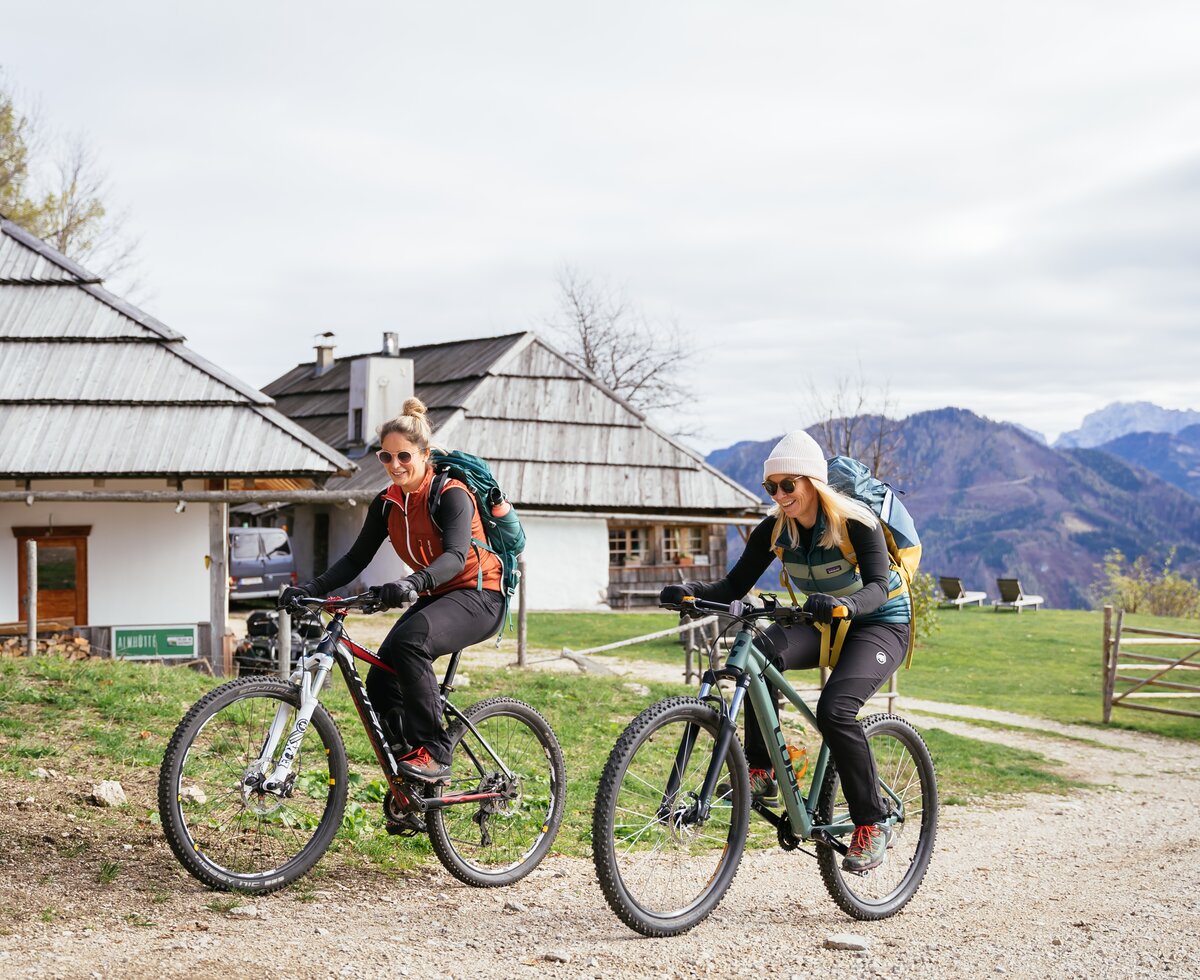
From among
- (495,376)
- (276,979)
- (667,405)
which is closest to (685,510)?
(495,376)

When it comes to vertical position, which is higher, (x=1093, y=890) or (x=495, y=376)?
(x=495, y=376)

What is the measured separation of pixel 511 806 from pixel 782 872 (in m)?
1.57

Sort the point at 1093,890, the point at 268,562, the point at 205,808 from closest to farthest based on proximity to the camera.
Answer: the point at 205,808 → the point at 1093,890 → the point at 268,562

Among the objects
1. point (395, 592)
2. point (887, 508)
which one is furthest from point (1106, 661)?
point (395, 592)

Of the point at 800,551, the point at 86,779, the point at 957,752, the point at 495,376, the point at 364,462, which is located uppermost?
the point at 495,376

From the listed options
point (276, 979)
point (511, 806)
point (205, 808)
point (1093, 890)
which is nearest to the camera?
point (276, 979)

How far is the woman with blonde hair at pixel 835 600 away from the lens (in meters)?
4.92

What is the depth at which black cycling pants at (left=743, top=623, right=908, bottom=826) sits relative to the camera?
490 centimetres

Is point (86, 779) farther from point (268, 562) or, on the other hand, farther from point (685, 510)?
point (685, 510)

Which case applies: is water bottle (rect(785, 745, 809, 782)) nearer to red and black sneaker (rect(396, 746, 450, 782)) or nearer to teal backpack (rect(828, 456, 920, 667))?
teal backpack (rect(828, 456, 920, 667))

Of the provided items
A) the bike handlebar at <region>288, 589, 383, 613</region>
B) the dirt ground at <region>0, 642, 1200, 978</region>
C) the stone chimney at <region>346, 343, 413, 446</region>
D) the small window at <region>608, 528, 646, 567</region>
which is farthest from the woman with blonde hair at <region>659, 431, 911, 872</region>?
the stone chimney at <region>346, 343, 413, 446</region>

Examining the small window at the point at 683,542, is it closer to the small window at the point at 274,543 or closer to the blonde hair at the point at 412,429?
the small window at the point at 274,543

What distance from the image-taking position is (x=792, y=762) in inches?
200

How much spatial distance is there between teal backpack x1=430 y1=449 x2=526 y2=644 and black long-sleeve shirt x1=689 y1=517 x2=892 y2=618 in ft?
2.88
